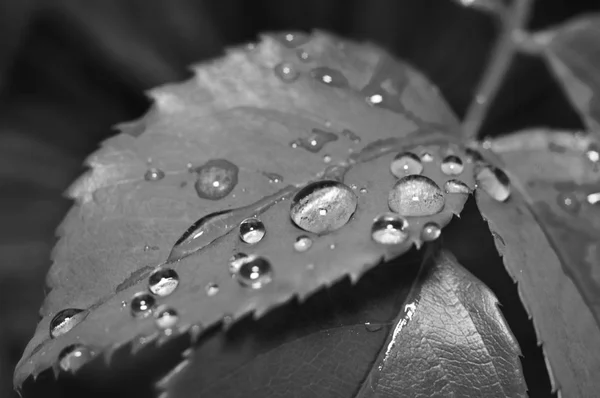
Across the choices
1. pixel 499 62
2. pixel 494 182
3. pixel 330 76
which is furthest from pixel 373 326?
pixel 499 62

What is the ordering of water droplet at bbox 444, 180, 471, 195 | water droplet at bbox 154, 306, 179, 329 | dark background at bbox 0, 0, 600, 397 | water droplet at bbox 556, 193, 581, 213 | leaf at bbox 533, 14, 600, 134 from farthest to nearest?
dark background at bbox 0, 0, 600, 397 < leaf at bbox 533, 14, 600, 134 < water droplet at bbox 556, 193, 581, 213 < water droplet at bbox 444, 180, 471, 195 < water droplet at bbox 154, 306, 179, 329

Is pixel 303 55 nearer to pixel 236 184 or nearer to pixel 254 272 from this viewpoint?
pixel 236 184

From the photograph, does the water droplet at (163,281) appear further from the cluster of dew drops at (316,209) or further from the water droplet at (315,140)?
the water droplet at (315,140)

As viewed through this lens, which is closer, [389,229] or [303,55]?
[389,229]

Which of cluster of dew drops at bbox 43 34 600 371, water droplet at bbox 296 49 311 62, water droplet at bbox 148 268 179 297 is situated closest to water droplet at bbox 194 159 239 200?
cluster of dew drops at bbox 43 34 600 371

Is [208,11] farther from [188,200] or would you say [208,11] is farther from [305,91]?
[188,200]

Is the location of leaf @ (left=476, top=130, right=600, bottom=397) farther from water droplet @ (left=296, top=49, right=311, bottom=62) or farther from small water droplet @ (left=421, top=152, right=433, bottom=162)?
water droplet @ (left=296, top=49, right=311, bottom=62)

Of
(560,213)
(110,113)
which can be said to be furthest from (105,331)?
(110,113)
